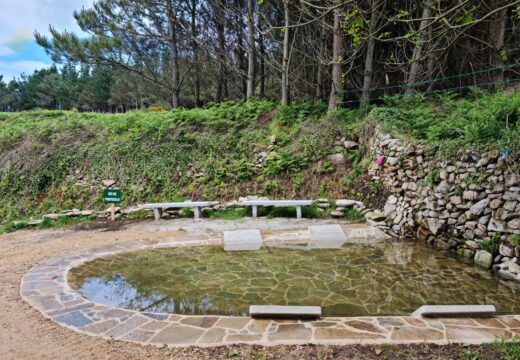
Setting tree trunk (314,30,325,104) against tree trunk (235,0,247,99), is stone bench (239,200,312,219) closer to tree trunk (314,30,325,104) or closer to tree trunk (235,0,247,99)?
tree trunk (314,30,325,104)

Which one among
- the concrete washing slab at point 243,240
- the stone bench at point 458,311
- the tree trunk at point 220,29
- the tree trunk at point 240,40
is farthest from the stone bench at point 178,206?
the tree trunk at point 220,29

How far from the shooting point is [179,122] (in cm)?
1130

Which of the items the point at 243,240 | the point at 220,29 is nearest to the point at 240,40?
the point at 220,29

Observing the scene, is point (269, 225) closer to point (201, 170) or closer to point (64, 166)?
point (201, 170)

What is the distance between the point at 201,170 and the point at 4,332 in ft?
22.9

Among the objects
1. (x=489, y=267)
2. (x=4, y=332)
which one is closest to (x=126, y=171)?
(x=4, y=332)

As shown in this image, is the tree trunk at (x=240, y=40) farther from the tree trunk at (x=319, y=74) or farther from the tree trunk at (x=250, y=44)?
the tree trunk at (x=319, y=74)

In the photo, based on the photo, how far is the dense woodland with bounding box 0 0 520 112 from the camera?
30.2ft

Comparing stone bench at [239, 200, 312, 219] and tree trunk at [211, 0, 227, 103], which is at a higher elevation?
tree trunk at [211, 0, 227, 103]

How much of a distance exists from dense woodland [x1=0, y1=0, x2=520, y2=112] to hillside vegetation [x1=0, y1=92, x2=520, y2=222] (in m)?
1.21

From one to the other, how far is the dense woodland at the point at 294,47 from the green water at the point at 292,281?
4.79 m

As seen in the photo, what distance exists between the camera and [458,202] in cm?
570

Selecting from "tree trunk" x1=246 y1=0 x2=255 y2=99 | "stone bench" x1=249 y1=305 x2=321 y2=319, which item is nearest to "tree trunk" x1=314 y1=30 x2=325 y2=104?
"tree trunk" x1=246 y1=0 x2=255 y2=99

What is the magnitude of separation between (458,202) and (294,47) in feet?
30.2
